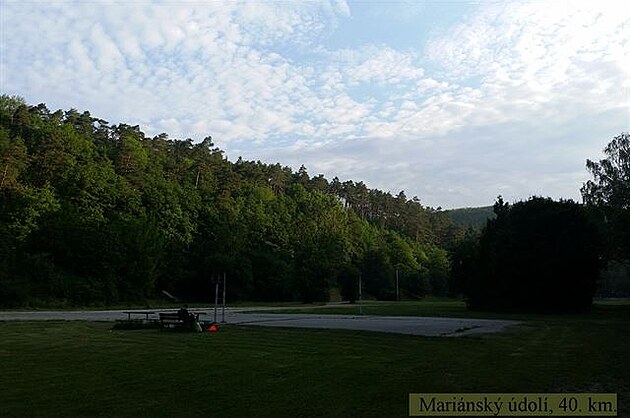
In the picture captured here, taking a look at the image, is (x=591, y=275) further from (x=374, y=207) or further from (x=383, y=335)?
(x=374, y=207)

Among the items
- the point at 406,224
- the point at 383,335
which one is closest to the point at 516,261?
the point at 383,335

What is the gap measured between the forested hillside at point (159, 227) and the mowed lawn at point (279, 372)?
39216 mm

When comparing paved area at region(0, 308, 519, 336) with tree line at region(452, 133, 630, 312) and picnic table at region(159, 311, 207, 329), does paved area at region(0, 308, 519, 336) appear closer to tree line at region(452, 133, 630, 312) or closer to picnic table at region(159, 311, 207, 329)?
picnic table at region(159, 311, 207, 329)

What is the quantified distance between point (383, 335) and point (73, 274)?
47.6m

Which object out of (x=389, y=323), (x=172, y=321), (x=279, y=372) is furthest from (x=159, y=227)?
(x=279, y=372)

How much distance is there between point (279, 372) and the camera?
12.1 metres

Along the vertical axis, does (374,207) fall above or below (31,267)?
above

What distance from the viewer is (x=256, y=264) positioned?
80500 mm

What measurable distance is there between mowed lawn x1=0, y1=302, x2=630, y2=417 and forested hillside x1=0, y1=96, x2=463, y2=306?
39216 millimetres

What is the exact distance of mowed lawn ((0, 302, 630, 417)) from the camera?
890 centimetres

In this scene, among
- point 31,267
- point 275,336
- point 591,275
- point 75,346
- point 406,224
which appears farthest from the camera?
point 406,224

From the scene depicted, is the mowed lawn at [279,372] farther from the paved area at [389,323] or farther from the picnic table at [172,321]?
the paved area at [389,323]

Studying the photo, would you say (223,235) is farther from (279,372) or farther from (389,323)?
(279,372)

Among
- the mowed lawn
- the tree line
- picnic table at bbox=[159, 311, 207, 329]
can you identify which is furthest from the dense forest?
the mowed lawn
